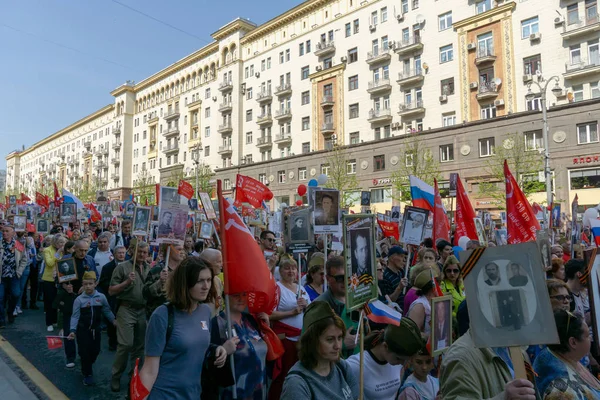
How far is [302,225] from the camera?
275 inches

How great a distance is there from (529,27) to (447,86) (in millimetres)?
6580

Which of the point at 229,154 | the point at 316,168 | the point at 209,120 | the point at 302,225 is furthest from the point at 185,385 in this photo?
the point at 209,120

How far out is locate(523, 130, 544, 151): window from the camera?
93.8 ft

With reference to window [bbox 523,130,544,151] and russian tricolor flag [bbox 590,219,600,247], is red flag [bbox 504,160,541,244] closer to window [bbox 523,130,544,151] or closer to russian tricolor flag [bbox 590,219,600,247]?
russian tricolor flag [bbox 590,219,600,247]

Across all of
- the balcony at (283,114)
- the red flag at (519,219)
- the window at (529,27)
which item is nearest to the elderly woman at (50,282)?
the red flag at (519,219)

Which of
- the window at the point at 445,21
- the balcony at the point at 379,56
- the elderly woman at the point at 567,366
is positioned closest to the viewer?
the elderly woman at the point at 567,366

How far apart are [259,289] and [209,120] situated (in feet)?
185

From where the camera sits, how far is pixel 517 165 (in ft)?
89.8

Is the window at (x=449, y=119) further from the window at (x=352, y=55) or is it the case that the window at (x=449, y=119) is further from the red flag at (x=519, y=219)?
the red flag at (x=519, y=219)

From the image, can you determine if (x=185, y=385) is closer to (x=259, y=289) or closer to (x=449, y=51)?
(x=259, y=289)

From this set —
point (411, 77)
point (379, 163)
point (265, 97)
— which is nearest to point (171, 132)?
point (265, 97)

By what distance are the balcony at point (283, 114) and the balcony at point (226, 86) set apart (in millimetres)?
9011

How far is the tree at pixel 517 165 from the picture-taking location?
90.1 feet

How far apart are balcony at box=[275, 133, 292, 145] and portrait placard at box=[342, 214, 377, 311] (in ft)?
141
